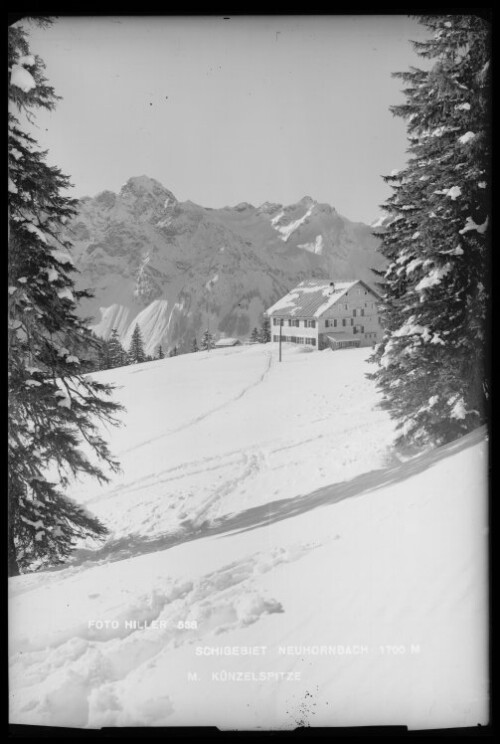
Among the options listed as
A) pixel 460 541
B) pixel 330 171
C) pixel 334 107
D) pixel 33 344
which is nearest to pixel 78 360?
pixel 33 344

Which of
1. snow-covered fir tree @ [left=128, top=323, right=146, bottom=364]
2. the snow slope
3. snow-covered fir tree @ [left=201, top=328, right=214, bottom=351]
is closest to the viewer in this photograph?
the snow slope

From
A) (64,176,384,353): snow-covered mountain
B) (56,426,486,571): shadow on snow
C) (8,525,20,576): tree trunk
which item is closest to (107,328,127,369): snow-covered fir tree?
(64,176,384,353): snow-covered mountain

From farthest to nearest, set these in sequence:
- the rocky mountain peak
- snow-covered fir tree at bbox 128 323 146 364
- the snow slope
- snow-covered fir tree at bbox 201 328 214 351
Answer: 1. snow-covered fir tree at bbox 201 328 214 351
2. snow-covered fir tree at bbox 128 323 146 364
3. the rocky mountain peak
4. the snow slope

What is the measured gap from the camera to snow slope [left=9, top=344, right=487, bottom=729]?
7.89 ft

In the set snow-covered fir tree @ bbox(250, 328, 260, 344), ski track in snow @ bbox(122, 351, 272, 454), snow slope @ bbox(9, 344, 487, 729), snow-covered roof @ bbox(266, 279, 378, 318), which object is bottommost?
snow slope @ bbox(9, 344, 487, 729)

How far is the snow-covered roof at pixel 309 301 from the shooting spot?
2656 mm

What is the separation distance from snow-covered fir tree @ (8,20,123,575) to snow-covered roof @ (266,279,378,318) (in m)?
1.30

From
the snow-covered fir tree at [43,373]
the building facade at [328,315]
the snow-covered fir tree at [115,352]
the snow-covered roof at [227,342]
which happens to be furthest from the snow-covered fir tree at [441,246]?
the snow-covered fir tree at [43,373]

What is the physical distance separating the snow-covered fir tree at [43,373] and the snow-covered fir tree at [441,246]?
6.55 feet

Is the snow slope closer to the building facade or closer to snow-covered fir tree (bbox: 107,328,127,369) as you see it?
snow-covered fir tree (bbox: 107,328,127,369)

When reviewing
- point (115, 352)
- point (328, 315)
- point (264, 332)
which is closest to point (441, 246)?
point (328, 315)

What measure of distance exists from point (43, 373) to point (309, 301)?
1.84 m

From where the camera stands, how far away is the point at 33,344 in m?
2.51

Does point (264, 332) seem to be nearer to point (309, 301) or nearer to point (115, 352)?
point (309, 301)
